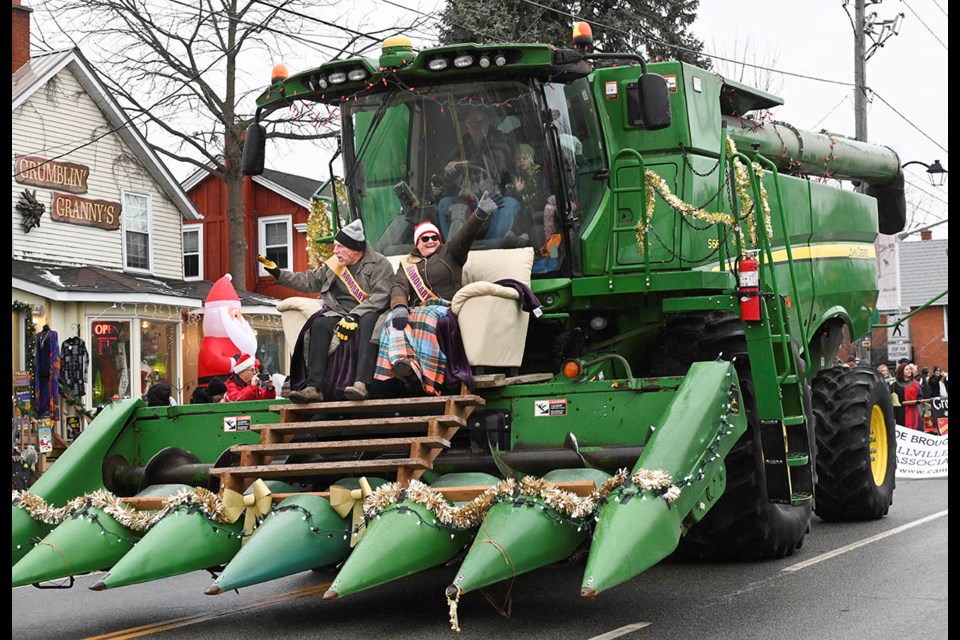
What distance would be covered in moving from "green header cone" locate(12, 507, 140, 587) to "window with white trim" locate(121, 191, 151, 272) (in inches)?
790

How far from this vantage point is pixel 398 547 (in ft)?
24.2

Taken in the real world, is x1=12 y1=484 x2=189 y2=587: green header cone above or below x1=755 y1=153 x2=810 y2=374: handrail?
below

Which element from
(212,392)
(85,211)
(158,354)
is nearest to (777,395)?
A: (212,392)

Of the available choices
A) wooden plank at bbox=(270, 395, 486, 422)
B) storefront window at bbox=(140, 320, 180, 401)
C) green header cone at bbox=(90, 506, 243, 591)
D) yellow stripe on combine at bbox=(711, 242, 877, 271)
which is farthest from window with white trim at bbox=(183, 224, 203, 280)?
green header cone at bbox=(90, 506, 243, 591)

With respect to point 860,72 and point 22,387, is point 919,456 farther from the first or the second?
point 22,387

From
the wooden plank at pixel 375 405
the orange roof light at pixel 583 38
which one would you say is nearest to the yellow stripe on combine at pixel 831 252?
the orange roof light at pixel 583 38

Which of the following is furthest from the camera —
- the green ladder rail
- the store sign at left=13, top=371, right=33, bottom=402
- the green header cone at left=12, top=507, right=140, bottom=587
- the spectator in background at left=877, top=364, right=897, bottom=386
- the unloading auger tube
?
the spectator in background at left=877, top=364, right=897, bottom=386

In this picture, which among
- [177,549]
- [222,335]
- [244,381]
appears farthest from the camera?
[222,335]

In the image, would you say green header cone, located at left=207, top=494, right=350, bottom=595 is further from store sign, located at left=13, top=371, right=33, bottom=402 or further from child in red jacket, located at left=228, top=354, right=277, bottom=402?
store sign, located at left=13, top=371, right=33, bottom=402

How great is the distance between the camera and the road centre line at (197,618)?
8125mm

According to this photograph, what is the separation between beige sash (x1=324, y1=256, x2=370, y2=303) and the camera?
9570 mm

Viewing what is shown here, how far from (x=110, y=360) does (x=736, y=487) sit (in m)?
17.1

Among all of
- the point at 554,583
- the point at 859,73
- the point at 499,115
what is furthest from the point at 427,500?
the point at 859,73

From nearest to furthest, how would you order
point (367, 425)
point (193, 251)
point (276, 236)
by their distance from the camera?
1. point (367, 425)
2. point (193, 251)
3. point (276, 236)
